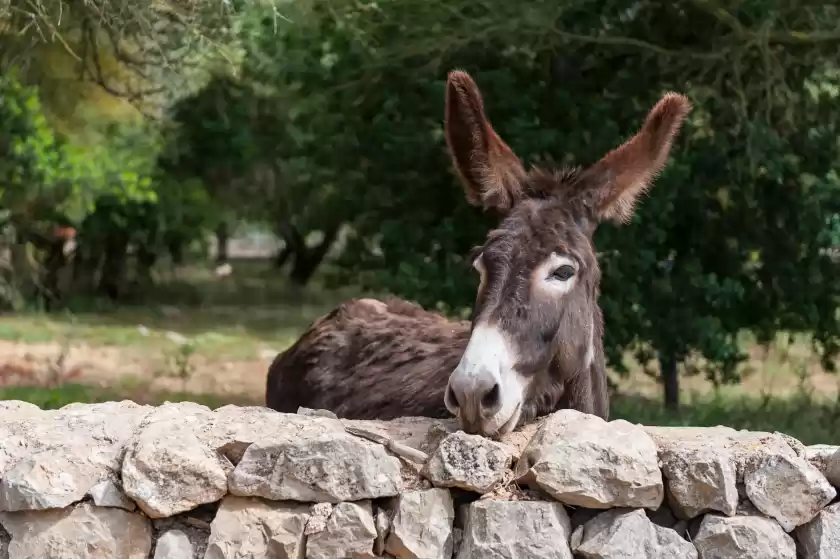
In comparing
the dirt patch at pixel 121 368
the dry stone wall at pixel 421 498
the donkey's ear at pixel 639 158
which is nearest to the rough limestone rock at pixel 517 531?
the dry stone wall at pixel 421 498

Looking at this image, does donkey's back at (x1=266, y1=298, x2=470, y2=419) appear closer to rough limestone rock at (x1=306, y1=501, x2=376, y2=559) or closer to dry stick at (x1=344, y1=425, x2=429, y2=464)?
dry stick at (x1=344, y1=425, x2=429, y2=464)

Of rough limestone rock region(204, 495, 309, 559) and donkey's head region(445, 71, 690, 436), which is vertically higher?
donkey's head region(445, 71, 690, 436)

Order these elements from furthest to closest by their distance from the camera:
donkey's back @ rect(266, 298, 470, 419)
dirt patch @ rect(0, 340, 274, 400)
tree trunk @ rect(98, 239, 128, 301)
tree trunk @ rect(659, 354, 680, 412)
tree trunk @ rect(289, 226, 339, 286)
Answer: tree trunk @ rect(289, 226, 339, 286)
tree trunk @ rect(98, 239, 128, 301)
dirt patch @ rect(0, 340, 274, 400)
tree trunk @ rect(659, 354, 680, 412)
donkey's back @ rect(266, 298, 470, 419)

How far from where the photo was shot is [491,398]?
2627mm

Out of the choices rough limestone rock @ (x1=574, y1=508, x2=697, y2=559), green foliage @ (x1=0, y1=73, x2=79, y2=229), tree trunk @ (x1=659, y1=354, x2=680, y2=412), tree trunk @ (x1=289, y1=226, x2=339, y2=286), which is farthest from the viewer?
tree trunk @ (x1=289, y1=226, x2=339, y2=286)

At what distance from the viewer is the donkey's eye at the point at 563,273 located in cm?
304

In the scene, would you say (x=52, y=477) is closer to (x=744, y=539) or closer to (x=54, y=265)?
(x=744, y=539)

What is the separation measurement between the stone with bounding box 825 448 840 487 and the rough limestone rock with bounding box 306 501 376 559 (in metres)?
1.23

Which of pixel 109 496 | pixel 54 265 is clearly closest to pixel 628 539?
pixel 109 496

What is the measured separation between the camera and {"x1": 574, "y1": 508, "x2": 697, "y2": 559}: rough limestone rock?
2.38 meters

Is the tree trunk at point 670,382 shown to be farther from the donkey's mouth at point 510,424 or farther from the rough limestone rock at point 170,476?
the rough limestone rock at point 170,476

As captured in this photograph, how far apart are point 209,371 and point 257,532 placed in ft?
24.2

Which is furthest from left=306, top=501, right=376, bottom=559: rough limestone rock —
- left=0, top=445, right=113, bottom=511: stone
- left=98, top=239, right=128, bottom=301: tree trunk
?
left=98, top=239, right=128, bottom=301: tree trunk

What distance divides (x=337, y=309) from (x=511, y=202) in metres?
2.22
